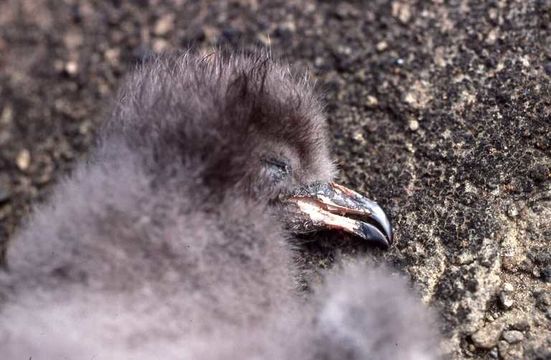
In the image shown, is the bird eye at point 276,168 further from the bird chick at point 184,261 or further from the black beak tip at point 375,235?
the black beak tip at point 375,235

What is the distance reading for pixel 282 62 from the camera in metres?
2.06

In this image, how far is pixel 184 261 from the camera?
1.54 meters

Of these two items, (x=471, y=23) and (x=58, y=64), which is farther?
(x=58, y=64)

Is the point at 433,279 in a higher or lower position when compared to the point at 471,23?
lower

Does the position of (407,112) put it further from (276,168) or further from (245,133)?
(245,133)

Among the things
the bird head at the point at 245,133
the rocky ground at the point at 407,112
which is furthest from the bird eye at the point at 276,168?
the rocky ground at the point at 407,112

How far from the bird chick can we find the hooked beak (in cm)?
3

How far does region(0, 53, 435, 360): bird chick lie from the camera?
4.85 feet

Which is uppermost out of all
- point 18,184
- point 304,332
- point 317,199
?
point 317,199

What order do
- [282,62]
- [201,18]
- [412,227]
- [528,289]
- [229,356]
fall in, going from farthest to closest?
[201,18] < [282,62] < [412,227] < [528,289] < [229,356]

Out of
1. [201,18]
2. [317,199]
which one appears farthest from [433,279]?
[201,18]

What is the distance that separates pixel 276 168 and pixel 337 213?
18cm

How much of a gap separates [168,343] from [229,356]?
0.12m

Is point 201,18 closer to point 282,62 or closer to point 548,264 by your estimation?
point 282,62
